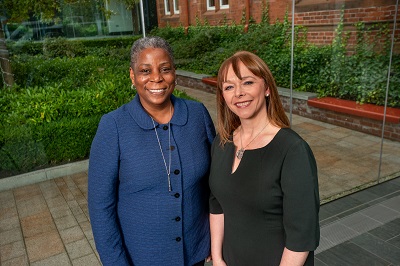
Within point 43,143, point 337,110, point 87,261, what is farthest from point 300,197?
point 337,110

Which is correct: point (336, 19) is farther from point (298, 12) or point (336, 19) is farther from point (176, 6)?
point (176, 6)

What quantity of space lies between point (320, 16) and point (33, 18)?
14.1 ft

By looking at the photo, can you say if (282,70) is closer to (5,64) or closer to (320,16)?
(320,16)

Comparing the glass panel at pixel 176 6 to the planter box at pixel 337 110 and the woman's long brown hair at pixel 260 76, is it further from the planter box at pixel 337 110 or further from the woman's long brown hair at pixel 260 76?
the woman's long brown hair at pixel 260 76

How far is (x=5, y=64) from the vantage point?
17.4 ft

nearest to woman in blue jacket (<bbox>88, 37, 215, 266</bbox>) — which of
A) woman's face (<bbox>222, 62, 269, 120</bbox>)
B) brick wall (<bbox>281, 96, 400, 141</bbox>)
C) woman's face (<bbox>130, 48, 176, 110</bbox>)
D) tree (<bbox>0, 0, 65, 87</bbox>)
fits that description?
woman's face (<bbox>130, 48, 176, 110</bbox>)

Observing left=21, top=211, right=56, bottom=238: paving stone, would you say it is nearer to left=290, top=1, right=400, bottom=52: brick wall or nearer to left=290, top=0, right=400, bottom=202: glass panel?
left=290, top=0, right=400, bottom=202: glass panel

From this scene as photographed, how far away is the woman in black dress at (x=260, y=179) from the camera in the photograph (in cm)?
130

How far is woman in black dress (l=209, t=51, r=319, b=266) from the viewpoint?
130 centimetres

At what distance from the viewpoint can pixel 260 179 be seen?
1371 millimetres

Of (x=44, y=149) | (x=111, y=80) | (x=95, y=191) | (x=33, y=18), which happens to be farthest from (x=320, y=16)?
(x=95, y=191)

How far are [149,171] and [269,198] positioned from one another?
0.52m

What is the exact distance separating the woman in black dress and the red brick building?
271cm

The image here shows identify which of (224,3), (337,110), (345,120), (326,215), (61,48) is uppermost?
(224,3)
